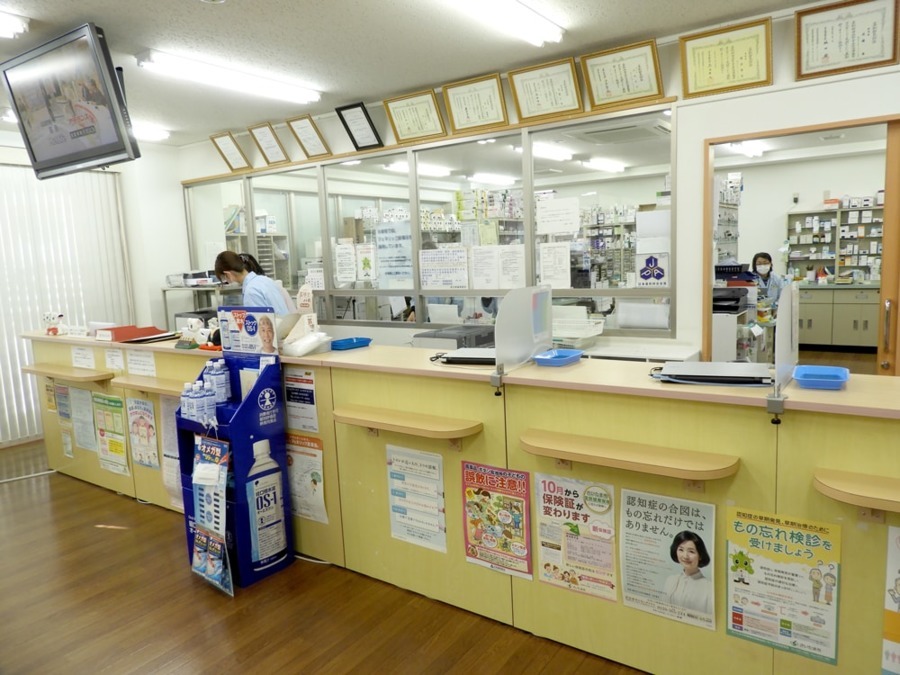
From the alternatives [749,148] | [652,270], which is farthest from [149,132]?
[749,148]

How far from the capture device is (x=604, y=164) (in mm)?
8750

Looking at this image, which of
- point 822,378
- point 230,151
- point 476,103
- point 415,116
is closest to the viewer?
point 822,378

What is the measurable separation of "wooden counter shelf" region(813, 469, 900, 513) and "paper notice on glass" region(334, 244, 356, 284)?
436 centimetres

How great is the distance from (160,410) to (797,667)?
342cm

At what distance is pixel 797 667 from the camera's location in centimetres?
183

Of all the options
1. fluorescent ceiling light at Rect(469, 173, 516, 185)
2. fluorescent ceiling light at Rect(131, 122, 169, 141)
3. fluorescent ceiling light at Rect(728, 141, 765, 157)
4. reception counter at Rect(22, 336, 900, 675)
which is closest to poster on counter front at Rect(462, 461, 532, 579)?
reception counter at Rect(22, 336, 900, 675)

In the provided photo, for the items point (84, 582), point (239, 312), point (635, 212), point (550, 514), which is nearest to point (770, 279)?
point (635, 212)

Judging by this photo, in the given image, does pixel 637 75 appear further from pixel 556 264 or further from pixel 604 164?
pixel 604 164

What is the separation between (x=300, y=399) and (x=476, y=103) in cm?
266

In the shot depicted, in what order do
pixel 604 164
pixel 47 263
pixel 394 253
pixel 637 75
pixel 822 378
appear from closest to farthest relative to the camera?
pixel 822 378 < pixel 637 75 < pixel 394 253 < pixel 47 263 < pixel 604 164

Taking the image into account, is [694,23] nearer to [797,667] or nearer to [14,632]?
[797,667]

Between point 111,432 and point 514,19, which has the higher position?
point 514,19

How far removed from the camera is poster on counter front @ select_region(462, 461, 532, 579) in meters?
2.31

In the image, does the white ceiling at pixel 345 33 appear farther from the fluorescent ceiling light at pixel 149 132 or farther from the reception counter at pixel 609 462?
the reception counter at pixel 609 462
